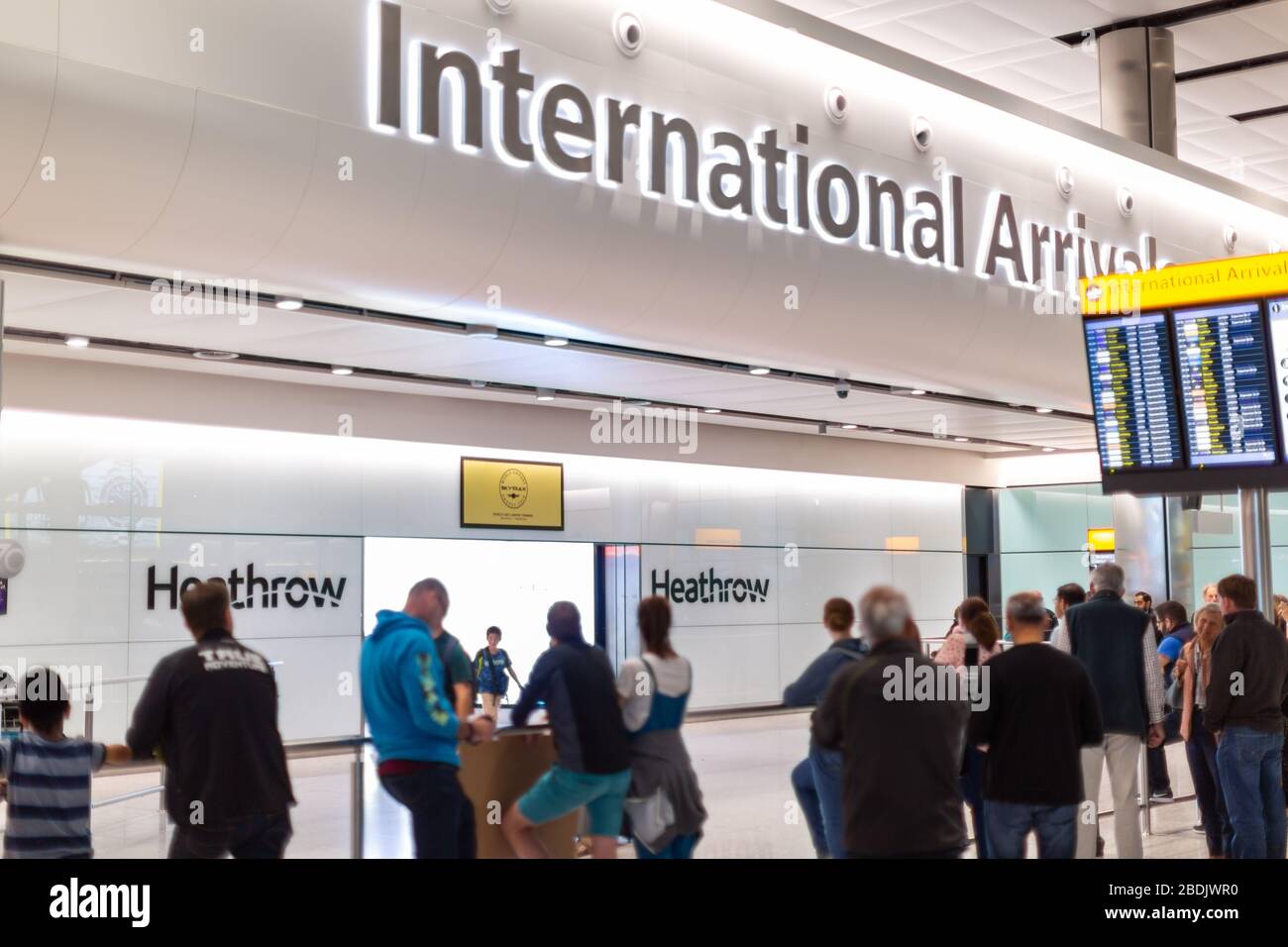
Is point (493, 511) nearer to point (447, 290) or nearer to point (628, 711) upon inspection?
point (447, 290)

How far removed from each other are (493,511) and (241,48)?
33.9ft

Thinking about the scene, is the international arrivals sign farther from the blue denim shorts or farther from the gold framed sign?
the gold framed sign

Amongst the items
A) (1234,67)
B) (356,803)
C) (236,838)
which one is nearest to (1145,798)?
(356,803)

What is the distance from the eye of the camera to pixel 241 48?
7.03m

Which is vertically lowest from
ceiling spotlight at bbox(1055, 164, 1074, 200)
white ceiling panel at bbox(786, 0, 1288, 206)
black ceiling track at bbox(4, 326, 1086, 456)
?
black ceiling track at bbox(4, 326, 1086, 456)

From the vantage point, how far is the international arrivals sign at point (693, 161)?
798 cm

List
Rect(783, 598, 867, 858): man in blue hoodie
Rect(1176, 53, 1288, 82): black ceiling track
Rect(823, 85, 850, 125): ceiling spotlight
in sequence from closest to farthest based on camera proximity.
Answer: Rect(783, 598, 867, 858): man in blue hoodie
Rect(823, 85, 850, 125): ceiling spotlight
Rect(1176, 53, 1288, 82): black ceiling track

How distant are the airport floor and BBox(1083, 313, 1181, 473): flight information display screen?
2867 mm

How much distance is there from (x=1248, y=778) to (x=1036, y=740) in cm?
247

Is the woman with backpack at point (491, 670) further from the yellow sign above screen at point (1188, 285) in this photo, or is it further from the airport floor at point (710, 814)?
the yellow sign above screen at point (1188, 285)

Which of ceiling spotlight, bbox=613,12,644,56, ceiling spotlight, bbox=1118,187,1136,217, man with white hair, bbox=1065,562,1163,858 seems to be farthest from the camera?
ceiling spotlight, bbox=1118,187,1136,217

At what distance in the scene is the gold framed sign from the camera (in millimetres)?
16797

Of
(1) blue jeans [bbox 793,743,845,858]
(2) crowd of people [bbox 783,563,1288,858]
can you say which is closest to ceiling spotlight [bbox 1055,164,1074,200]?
(2) crowd of people [bbox 783,563,1288,858]
